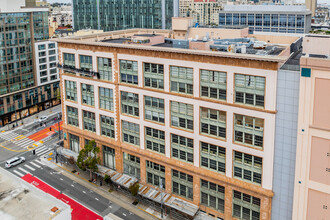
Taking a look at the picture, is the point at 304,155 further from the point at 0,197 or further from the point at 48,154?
the point at 48,154

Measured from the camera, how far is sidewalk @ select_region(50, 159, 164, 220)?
59.2 m

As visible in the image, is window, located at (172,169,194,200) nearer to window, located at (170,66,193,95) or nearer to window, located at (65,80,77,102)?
window, located at (170,66,193,95)

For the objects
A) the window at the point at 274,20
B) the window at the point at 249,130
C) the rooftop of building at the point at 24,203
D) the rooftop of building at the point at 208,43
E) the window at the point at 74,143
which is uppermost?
the window at the point at 274,20

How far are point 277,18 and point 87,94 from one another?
150 meters

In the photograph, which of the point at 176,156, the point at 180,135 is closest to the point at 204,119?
the point at 180,135

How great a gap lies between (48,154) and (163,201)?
125 ft

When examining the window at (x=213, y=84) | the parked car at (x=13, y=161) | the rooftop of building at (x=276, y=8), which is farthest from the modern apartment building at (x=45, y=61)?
the rooftop of building at (x=276, y=8)

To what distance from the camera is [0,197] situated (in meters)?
37.6

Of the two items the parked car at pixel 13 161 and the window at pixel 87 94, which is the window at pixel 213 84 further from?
the parked car at pixel 13 161

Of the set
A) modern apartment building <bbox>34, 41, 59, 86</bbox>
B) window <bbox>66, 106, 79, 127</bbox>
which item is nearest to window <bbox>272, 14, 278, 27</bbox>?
modern apartment building <bbox>34, 41, 59, 86</bbox>

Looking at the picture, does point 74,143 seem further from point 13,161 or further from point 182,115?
point 182,115

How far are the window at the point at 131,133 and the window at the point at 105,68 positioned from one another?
31.7 feet

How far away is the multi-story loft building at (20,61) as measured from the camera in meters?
101

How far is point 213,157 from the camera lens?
54000mm
